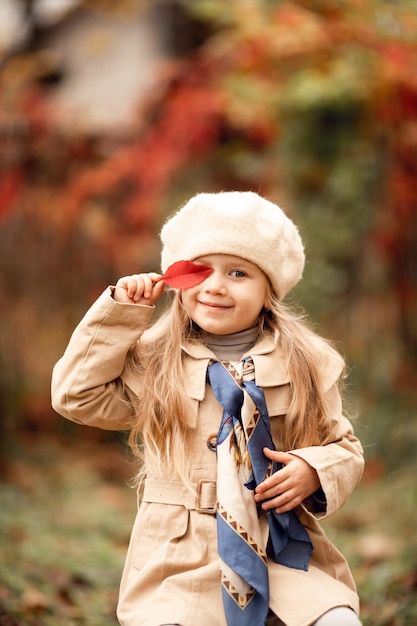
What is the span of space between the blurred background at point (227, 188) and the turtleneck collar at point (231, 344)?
2.23 m

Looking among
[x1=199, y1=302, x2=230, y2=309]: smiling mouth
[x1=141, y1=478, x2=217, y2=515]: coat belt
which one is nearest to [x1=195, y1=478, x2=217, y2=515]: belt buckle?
[x1=141, y1=478, x2=217, y2=515]: coat belt

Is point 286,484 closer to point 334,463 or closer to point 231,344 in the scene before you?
point 334,463

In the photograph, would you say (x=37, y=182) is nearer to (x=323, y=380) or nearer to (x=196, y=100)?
(x=196, y=100)

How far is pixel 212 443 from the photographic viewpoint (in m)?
2.44

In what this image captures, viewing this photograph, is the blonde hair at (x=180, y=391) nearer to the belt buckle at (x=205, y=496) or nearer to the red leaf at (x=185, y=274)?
the belt buckle at (x=205, y=496)

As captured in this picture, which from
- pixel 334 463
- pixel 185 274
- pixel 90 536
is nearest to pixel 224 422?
pixel 334 463

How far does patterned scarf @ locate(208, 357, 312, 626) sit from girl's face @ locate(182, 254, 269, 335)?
14 centimetres

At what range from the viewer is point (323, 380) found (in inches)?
101

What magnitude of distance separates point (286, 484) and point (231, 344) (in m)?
0.50

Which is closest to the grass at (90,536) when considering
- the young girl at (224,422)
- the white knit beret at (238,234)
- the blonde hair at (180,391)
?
the young girl at (224,422)

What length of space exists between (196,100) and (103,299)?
227 inches

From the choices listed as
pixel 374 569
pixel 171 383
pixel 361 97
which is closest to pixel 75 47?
pixel 361 97

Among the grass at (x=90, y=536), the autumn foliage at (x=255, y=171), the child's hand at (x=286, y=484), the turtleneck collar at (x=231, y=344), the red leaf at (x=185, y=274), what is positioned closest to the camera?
the child's hand at (x=286, y=484)

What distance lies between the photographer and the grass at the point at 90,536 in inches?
141
